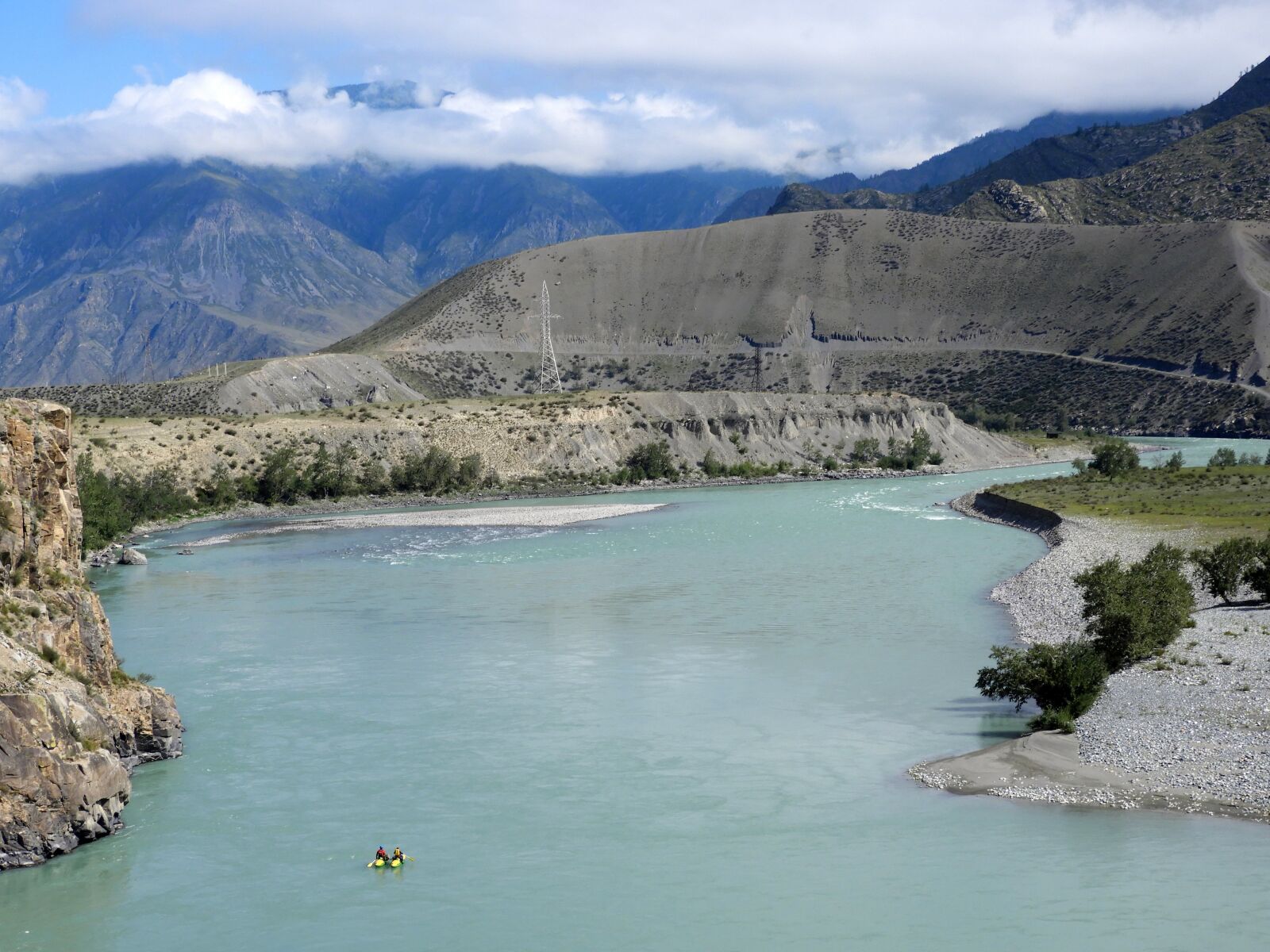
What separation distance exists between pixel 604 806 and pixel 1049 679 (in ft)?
34.2

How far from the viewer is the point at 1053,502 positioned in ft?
245

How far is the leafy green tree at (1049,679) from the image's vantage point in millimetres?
29047

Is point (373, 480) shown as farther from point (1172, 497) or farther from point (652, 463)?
point (1172, 497)

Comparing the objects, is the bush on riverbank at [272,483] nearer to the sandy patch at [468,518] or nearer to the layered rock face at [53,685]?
the sandy patch at [468,518]

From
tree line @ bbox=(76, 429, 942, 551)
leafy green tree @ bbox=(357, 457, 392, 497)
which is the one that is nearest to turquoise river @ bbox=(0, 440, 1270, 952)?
tree line @ bbox=(76, 429, 942, 551)

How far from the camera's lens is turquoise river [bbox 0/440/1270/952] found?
19.9m

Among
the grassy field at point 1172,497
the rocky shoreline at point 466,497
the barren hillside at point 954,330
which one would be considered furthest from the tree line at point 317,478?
the barren hillside at point 954,330

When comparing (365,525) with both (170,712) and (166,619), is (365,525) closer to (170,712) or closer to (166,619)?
(166,619)

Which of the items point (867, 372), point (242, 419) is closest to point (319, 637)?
point (242, 419)

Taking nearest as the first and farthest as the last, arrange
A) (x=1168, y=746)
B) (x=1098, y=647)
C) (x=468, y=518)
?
(x=1168, y=746), (x=1098, y=647), (x=468, y=518)

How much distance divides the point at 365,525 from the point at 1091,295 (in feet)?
407

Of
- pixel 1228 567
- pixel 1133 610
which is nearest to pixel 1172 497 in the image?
pixel 1228 567

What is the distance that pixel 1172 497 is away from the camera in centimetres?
7544

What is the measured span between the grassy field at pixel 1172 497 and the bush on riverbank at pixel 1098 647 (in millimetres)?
21554
